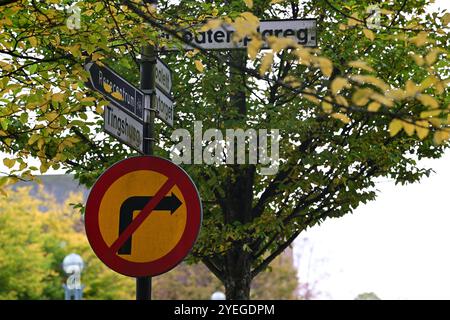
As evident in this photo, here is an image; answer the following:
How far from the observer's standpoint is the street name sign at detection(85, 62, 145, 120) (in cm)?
828

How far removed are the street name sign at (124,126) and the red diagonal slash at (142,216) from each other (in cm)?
79

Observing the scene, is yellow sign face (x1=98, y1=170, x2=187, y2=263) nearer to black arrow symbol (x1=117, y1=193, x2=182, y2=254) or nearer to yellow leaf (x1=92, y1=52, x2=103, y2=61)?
black arrow symbol (x1=117, y1=193, x2=182, y2=254)

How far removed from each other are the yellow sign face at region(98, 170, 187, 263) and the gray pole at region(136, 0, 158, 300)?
0.93 metres

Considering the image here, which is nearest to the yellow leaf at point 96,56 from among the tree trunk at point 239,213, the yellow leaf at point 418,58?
the yellow leaf at point 418,58

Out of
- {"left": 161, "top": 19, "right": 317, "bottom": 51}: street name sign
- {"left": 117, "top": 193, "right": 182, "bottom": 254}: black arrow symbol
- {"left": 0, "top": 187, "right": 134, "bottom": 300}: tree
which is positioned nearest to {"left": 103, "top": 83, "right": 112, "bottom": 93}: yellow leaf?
{"left": 117, "top": 193, "right": 182, "bottom": 254}: black arrow symbol

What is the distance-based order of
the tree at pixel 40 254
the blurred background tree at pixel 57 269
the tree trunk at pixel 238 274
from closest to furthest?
1. the tree trunk at pixel 238 274
2. the tree at pixel 40 254
3. the blurred background tree at pixel 57 269

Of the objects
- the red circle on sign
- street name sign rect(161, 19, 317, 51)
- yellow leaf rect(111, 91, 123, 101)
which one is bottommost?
the red circle on sign

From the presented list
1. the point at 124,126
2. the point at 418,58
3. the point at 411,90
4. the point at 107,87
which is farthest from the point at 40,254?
the point at 411,90

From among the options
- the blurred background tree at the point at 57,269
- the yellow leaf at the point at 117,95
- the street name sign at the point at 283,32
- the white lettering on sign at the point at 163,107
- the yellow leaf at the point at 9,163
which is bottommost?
the yellow leaf at the point at 9,163

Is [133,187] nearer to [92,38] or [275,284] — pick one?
[92,38]

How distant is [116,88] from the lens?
27.9ft

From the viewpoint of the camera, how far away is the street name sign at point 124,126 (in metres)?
8.23

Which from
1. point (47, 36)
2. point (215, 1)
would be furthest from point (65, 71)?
point (215, 1)

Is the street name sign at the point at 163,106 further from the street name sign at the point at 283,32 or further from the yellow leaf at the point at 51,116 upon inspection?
the yellow leaf at the point at 51,116
